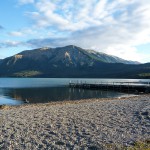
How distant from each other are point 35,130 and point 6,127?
116 inches

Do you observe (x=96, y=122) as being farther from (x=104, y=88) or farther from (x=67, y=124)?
(x=104, y=88)

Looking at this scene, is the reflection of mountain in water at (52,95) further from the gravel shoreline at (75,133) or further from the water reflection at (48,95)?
the gravel shoreline at (75,133)

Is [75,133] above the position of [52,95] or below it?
above

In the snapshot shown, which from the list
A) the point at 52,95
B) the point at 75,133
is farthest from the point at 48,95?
the point at 75,133

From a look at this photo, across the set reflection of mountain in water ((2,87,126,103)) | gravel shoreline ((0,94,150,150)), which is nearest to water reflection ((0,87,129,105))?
reflection of mountain in water ((2,87,126,103))

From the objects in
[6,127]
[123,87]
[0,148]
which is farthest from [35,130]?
[123,87]

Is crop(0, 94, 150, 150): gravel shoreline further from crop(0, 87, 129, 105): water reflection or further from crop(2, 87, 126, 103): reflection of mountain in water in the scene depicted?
crop(2, 87, 126, 103): reflection of mountain in water

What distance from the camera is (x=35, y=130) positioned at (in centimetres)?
1872

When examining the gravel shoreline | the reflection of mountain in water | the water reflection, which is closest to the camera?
the gravel shoreline

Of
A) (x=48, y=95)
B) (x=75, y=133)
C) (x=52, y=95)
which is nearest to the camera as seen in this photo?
(x=75, y=133)

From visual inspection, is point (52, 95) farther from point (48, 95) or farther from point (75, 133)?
point (75, 133)

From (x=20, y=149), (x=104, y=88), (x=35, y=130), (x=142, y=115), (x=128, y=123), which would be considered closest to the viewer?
(x=20, y=149)

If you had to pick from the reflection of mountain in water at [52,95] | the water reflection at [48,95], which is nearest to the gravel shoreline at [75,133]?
the water reflection at [48,95]

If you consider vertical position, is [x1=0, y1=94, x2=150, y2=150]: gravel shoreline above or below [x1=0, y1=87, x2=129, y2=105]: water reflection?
above
